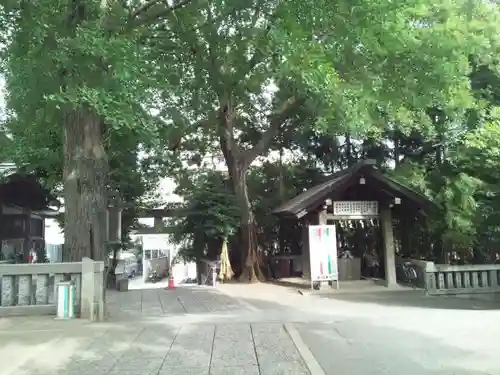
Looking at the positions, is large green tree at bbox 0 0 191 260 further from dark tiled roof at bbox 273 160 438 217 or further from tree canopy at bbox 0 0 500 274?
dark tiled roof at bbox 273 160 438 217

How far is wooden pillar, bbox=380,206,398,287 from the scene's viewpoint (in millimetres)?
16047

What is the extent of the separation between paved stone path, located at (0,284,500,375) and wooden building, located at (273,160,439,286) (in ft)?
14.4

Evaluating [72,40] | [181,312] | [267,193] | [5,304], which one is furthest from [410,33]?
[267,193]

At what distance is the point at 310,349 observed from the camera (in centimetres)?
720

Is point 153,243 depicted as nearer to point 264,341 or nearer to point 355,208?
point 355,208

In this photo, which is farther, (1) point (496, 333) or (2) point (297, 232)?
(2) point (297, 232)

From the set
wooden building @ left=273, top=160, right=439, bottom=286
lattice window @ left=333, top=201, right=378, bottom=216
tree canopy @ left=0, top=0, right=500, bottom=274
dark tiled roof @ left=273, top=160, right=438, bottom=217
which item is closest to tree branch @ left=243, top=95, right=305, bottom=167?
tree canopy @ left=0, top=0, right=500, bottom=274

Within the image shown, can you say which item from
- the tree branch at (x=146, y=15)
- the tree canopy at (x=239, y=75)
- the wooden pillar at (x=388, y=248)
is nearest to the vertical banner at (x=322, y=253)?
the wooden pillar at (x=388, y=248)

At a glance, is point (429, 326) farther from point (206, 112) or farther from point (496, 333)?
point (206, 112)

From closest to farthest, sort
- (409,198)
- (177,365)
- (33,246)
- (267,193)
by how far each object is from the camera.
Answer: (177,365), (409,198), (33,246), (267,193)

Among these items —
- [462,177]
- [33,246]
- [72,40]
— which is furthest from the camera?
[33,246]

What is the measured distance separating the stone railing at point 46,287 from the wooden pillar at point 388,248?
383 inches

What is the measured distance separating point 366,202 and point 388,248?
5.44ft

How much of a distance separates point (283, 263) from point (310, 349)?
14.0 meters
